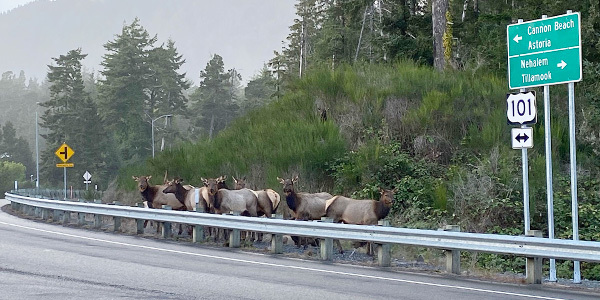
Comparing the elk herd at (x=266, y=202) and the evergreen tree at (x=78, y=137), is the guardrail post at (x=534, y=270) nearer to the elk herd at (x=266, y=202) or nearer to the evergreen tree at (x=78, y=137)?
the elk herd at (x=266, y=202)

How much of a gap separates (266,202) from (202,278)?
36.0 ft

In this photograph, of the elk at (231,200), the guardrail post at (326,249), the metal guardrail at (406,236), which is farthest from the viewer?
the elk at (231,200)

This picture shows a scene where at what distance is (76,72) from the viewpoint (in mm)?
100000

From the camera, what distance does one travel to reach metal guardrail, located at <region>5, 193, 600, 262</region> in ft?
44.4

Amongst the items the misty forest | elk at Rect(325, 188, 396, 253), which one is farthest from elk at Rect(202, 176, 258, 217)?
the misty forest

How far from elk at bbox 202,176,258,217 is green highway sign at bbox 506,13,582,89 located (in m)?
9.53

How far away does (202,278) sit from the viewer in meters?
13.8

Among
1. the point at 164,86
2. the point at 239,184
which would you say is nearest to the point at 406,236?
the point at 239,184

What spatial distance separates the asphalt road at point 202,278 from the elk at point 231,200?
471 centimetres

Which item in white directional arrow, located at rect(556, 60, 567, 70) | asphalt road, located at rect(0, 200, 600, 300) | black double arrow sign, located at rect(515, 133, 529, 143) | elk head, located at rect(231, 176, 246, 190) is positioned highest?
white directional arrow, located at rect(556, 60, 567, 70)

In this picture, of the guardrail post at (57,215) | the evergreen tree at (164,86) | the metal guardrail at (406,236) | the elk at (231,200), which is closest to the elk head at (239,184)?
the elk at (231,200)

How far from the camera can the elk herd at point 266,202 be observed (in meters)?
21.0

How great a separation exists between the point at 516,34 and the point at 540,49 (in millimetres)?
628

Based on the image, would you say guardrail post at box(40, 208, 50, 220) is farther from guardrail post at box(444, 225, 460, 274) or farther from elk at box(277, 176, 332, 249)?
guardrail post at box(444, 225, 460, 274)
